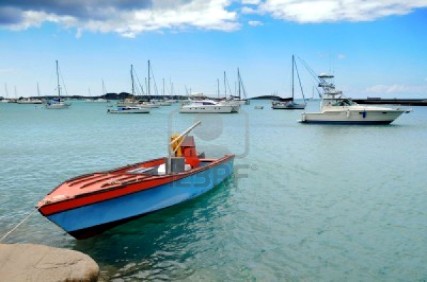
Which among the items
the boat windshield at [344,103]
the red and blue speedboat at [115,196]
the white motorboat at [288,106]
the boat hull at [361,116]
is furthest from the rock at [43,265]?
the white motorboat at [288,106]

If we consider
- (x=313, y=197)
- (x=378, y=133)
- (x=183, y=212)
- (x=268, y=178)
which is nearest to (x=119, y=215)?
(x=183, y=212)

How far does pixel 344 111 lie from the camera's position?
48.0m

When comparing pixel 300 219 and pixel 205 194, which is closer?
pixel 300 219

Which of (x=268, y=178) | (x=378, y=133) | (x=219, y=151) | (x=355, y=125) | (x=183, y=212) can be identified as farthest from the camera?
(x=355, y=125)

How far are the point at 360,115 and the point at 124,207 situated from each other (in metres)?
42.4

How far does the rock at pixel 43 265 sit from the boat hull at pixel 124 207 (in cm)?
155

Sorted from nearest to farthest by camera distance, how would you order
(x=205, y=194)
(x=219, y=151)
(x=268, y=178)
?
(x=205, y=194) → (x=268, y=178) → (x=219, y=151)

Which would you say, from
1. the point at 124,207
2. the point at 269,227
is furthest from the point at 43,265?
the point at 269,227

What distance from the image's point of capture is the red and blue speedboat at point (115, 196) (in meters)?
9.12

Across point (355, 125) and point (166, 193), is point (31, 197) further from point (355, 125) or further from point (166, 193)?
point (355, 125)

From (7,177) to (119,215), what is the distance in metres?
10.5

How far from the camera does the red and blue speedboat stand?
9125 mm

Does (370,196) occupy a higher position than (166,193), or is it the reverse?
(166,193)

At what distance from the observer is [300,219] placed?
39.3 feet
